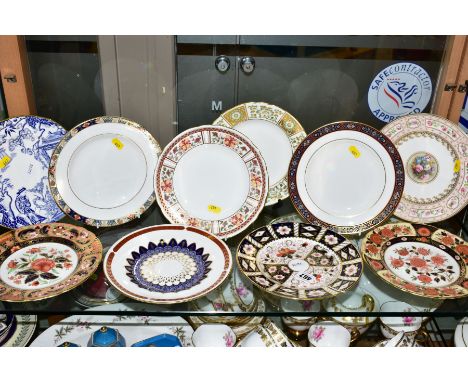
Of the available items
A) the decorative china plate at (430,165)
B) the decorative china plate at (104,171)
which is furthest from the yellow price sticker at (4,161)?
the decorative china plate at (430,165)

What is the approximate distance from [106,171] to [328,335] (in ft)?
2.13

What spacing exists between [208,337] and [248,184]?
0.36 meters

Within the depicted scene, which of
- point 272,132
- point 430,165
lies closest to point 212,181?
point 272,132

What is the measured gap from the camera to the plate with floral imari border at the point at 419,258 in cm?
105

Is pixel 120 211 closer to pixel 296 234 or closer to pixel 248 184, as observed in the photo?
pixel 248 184

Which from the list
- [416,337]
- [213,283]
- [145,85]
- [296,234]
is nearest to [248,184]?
[296,234]

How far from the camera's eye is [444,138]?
124 centimetres

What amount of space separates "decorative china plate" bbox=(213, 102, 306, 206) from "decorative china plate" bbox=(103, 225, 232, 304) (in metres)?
0.24

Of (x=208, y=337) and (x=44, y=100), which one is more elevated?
(x=44, y=100)

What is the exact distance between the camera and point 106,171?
1.23 metres

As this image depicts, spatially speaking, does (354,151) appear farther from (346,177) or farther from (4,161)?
(4,161)

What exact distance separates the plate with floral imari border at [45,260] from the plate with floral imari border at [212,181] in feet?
0.67

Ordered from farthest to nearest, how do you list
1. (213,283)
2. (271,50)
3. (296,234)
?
(271,50)
(296,234)
(213,283)

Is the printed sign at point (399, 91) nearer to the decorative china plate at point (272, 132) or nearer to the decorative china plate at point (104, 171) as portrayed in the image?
the decorative china plate at point (272, 132)
